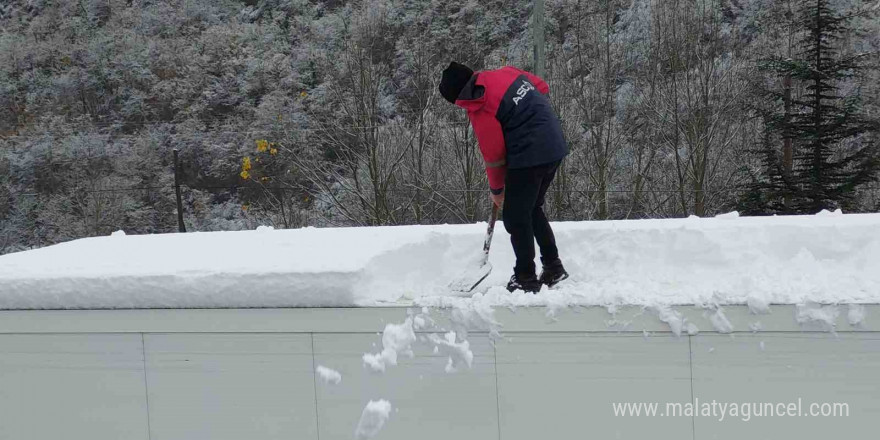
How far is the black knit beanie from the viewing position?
3961 millimetres

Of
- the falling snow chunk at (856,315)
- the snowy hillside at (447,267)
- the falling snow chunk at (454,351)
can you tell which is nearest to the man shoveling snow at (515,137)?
the snowy hillside at (447,267)

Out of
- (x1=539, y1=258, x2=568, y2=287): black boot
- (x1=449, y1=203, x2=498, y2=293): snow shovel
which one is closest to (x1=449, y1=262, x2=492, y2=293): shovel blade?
(x1=449, y1=203, x2=498, y2=293): snow shovel

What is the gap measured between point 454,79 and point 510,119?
36 centimetres

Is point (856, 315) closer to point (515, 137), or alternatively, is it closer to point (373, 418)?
point (515, 137)

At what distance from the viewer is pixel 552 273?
4.43 meters

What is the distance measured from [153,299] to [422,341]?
4.66 ft

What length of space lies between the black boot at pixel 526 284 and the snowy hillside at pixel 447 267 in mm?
107

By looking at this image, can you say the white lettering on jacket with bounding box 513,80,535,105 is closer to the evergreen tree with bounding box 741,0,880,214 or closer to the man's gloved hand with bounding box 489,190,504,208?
the man's gloved hand with bounding box 489,190,504,208

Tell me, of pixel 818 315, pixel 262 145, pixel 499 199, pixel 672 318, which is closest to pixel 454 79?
pixel 499 199

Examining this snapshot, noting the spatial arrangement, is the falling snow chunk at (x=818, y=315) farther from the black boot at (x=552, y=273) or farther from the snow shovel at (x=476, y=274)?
the snow shovel at (x=476, y=274)

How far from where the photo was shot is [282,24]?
Answer: 78.5ft

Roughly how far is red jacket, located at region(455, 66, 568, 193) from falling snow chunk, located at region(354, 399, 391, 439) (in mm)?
1371

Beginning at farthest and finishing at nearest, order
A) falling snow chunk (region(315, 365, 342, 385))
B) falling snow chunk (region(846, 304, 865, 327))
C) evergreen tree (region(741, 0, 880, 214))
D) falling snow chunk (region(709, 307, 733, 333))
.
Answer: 1. evergreen tree (region(741, 0, 880, 214))
2. falling snow chunk (region(315, 365, 342, 385))
3. falling snow chunk (region(709, 307, 733, 333))
4. falling snow chunk (region(846, 304, 865, 327))

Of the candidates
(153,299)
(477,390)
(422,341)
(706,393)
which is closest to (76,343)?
(153,299)
